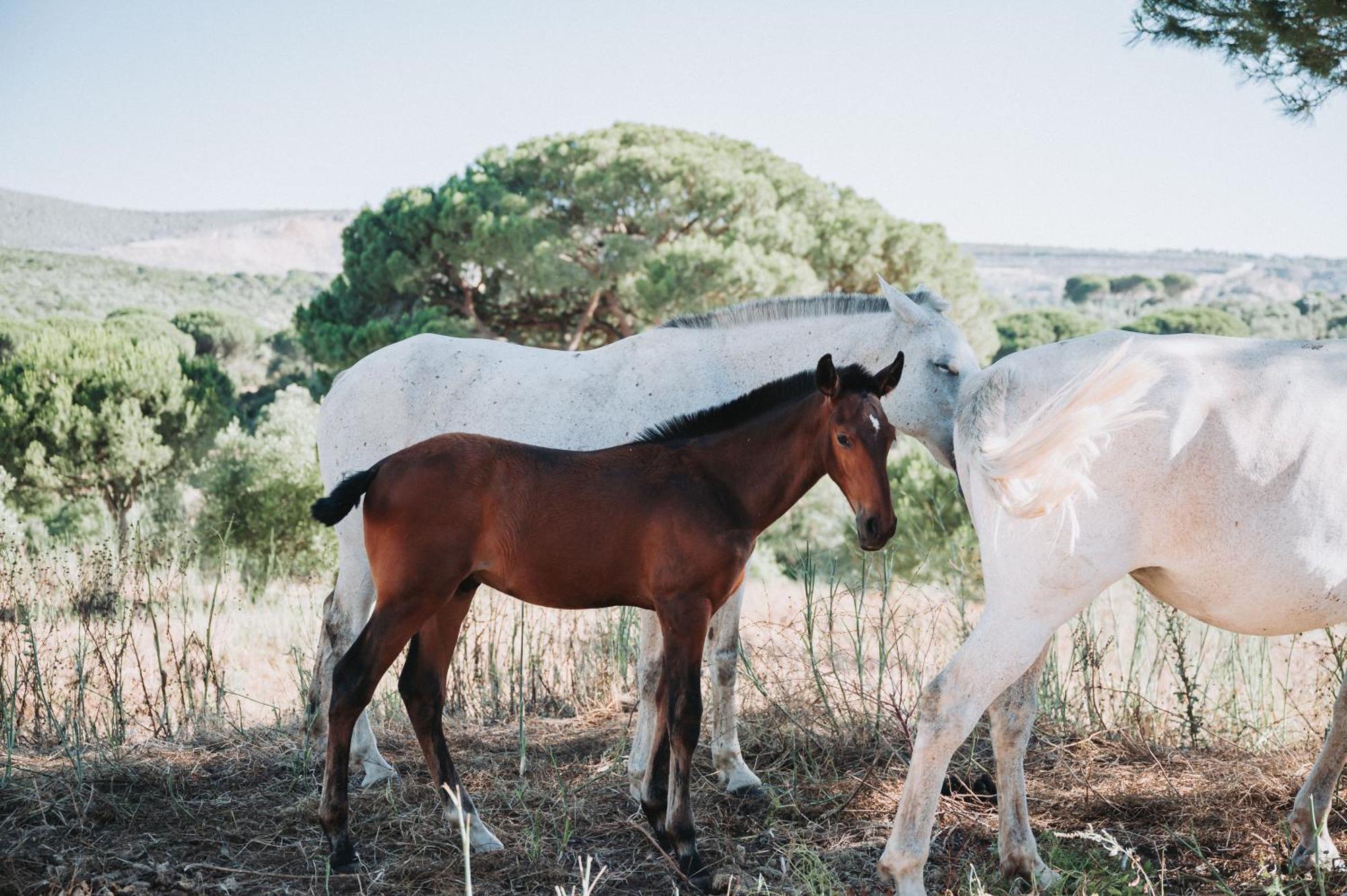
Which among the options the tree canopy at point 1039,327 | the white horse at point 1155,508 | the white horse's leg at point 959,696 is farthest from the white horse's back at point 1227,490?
the tree canopy at point 1039,327

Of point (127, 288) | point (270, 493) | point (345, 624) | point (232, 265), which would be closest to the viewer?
point (345, 624)

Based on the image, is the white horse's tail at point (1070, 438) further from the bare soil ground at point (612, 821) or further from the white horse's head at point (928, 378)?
the white horse's head at point (928, 378)

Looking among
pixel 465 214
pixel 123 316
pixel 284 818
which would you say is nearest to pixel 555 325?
pixel 465 214

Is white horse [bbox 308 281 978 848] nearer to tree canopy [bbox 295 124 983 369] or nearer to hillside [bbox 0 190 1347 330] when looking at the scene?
tree canopy [bbox 295 124 983 369]

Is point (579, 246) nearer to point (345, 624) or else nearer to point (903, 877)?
point (345, 624)

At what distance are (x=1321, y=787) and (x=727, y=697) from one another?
2.37 meters

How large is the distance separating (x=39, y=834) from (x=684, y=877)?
249cm

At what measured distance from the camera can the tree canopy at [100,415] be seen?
16953 millimetres

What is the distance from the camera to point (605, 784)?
4.58m

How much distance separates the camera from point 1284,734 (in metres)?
5.30

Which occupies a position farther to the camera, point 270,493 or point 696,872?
point 270,493

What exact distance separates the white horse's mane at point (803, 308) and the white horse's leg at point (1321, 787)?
2.32m

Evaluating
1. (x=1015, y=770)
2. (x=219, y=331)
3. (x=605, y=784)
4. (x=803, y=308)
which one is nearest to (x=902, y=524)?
(x=803, y=308)

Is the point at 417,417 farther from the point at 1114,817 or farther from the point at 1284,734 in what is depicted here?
the point at 1284,734
